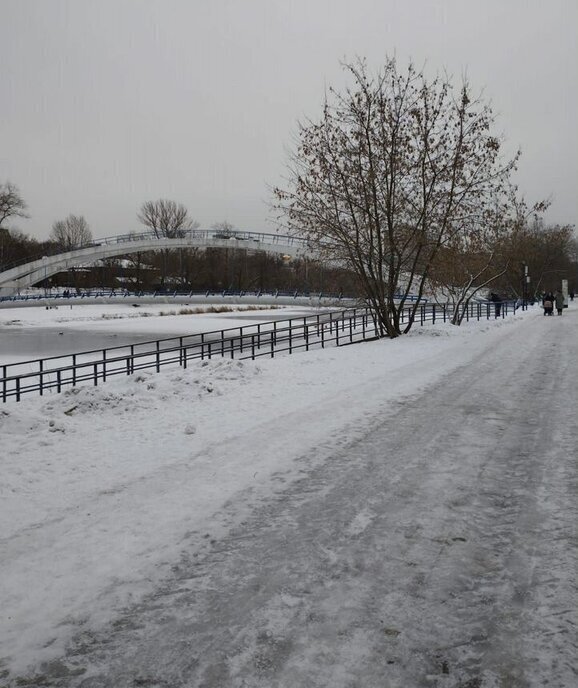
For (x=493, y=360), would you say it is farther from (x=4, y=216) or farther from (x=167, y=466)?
(x=4, y=216)

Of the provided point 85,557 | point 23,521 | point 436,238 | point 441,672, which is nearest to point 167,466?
point 23,521

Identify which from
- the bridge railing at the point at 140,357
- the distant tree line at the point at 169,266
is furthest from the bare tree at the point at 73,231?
the bridge railing at the point at 140,357

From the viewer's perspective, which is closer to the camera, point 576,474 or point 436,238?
point 576,474

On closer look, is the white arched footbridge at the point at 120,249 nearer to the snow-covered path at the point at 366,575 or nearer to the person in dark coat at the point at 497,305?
the person in dark coat at the point at 497,305

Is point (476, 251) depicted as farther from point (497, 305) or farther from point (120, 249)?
point (120, 249)

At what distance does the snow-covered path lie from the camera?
3020 mm

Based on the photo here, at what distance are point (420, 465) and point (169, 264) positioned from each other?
110 m

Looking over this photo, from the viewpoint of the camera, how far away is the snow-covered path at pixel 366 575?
302cm

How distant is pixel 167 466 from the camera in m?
6.62

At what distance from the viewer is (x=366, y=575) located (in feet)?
12.9

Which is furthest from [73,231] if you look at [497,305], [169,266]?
[497,305]

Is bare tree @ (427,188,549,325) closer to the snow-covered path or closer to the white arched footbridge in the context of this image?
the snow-covered path

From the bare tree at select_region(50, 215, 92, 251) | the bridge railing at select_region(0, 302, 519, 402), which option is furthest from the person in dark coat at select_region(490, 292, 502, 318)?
the bare tree at select_region(50, 215, 92, 251)

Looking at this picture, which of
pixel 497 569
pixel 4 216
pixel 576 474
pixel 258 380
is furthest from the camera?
pixel 4 216
